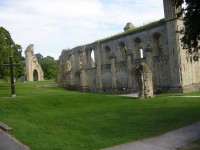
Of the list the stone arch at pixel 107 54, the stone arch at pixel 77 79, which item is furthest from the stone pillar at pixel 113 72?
the stone arch at pixel 77 79

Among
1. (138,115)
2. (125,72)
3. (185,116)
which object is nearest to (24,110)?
(138,115)

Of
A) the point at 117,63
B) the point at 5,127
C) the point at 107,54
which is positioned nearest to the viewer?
the point at 5,127

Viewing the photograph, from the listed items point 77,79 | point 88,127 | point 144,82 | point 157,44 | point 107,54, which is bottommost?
point 88,127

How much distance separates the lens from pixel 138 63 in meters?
37.4

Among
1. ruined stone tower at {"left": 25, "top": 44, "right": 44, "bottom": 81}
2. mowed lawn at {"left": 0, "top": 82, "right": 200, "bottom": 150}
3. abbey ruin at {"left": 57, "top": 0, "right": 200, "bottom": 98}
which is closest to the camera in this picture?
mowed lawn at {"left": 0, "top": 82, "right": 200, "bottom": 150}

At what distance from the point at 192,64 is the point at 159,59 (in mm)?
3752

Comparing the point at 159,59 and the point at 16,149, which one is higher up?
the point at 159,59

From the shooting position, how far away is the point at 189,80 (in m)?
33.0

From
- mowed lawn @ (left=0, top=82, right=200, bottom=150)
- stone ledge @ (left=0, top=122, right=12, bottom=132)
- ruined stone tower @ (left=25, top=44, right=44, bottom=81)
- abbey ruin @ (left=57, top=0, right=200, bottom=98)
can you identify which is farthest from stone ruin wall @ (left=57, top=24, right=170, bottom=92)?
stone ledge @ (left=0, top=122, right=12, bottom=132)

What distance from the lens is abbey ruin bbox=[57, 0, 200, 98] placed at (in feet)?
106

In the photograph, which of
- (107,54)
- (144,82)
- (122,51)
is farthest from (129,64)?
(144,82)

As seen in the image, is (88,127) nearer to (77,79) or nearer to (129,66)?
(129,66)

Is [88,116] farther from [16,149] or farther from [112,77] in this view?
[112,77]

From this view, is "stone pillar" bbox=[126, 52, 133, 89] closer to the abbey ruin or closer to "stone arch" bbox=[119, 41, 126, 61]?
the abbey ruin
